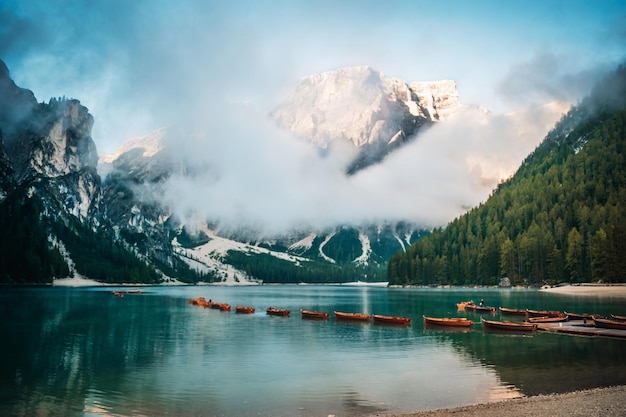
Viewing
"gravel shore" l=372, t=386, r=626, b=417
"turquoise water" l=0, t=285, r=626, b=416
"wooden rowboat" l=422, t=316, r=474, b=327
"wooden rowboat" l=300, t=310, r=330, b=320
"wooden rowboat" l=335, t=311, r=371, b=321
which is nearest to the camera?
"gravel shore" l=372, t=386, r=626, b=417

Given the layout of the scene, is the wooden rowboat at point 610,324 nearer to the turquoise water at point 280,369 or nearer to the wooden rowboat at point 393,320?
the turquoise water at point 280,369

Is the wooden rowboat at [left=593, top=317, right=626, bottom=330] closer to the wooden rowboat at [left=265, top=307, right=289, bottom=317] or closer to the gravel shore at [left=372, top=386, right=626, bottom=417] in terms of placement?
the gravel shore at [left=372, top=386, right=626, bottom=417]

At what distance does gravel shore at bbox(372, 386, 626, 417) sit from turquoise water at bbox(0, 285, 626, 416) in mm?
3326

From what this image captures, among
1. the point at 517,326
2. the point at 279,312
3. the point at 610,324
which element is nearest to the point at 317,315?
the point at 279,312

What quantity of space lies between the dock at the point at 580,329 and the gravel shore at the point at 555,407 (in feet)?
132

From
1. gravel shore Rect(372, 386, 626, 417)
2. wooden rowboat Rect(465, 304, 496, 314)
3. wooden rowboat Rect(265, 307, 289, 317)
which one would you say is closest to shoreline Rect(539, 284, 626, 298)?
wooden rowboat Rect(465, 304, 496, 314)

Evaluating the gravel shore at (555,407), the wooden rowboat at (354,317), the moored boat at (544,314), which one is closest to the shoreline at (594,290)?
the moored boat at (544,314)

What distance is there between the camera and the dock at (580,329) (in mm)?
73312

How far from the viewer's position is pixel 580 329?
3049 inches

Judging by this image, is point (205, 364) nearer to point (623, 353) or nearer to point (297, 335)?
point (297, 335)

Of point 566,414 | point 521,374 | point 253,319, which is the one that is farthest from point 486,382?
point 253,319

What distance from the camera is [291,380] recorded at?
47.8 metres

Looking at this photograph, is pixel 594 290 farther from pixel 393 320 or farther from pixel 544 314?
pixel 393 320

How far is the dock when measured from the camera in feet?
241
